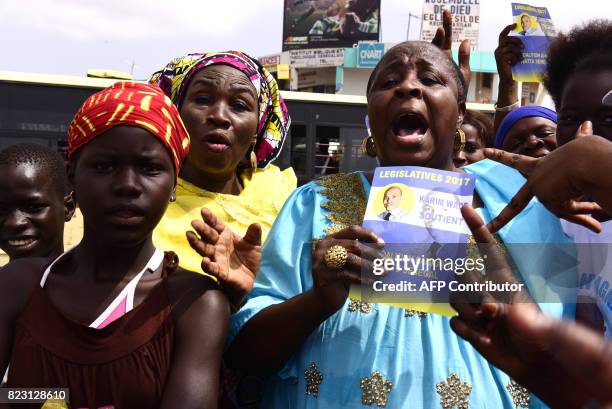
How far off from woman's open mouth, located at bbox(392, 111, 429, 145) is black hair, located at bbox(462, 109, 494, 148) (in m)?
2.15

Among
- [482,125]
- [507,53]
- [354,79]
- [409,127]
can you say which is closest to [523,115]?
[507,53]

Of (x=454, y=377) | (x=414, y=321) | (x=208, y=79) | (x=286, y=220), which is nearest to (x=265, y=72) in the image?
(x=208, y=79)

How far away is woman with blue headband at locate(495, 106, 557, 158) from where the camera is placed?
3.10 metres

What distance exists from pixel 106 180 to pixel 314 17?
3244 centimetres

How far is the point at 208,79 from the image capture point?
7.64 feet

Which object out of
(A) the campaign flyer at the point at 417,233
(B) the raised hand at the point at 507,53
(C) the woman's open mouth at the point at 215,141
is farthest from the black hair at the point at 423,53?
(B) the raised hand at the point at 507,53

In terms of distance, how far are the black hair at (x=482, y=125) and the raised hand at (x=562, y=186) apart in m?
2.56

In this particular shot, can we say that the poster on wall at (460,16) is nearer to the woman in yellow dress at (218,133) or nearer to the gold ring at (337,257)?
the woman in yellow dress at (218,133)

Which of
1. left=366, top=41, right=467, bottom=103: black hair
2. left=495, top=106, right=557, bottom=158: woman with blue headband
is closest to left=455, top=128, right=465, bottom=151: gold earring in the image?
left=366, top=41, right=467, bottom=103: black hair

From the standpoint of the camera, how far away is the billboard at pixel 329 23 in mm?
31094

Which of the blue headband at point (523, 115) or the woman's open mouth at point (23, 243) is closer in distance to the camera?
the woman's open mouth at point (23, 243)

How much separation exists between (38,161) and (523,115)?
8.29 ft

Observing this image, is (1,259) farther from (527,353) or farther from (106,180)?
(527,353)

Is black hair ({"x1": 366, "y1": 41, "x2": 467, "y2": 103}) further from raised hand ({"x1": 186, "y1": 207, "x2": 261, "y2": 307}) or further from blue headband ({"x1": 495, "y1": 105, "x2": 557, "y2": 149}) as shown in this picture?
blue headband ({"x1": 495, "y1": 105, "x2": 557, "y2": 149})
